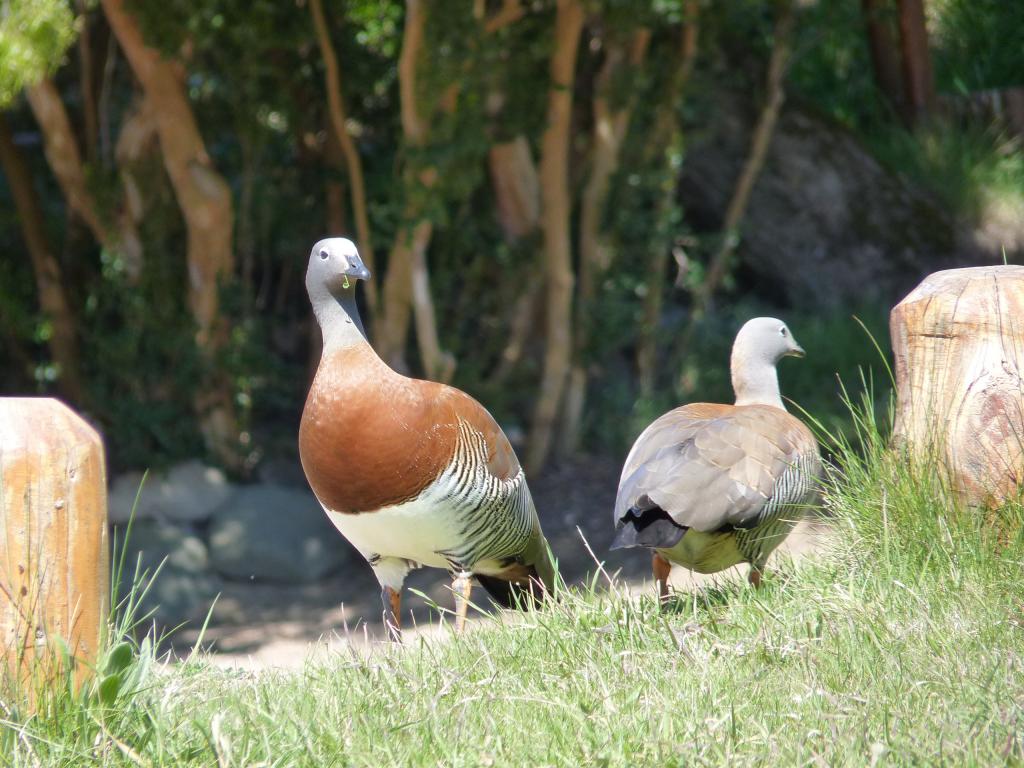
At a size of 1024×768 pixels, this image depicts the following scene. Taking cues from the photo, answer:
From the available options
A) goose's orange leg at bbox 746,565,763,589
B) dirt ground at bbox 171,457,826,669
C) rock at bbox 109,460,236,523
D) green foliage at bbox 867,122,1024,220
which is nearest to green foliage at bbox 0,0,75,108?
dirt ground at bbox 171,457,826,669

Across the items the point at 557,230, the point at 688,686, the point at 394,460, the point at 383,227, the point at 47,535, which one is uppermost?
the point at 383,227

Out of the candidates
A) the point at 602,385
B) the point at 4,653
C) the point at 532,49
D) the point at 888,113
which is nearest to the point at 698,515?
the point at 4,653

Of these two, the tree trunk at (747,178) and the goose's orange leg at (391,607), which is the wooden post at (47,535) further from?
the tree trunk at (747,178)

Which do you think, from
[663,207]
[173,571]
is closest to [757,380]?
[663,207]

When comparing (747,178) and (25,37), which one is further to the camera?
(747,178)

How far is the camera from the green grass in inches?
109

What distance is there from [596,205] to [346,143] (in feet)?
6.24

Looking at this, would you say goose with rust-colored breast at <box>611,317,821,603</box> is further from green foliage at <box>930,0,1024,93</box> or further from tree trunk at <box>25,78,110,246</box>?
green foliage at <box>930,0,1024,93</box>

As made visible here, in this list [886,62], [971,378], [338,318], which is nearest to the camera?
[971,378]

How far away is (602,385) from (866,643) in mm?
6391

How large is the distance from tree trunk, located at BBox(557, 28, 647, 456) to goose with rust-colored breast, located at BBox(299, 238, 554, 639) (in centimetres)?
426

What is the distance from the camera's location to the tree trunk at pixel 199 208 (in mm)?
7434

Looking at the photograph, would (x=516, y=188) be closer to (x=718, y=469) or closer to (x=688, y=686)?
(x=718, y=469)

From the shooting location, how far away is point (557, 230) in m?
8.59
